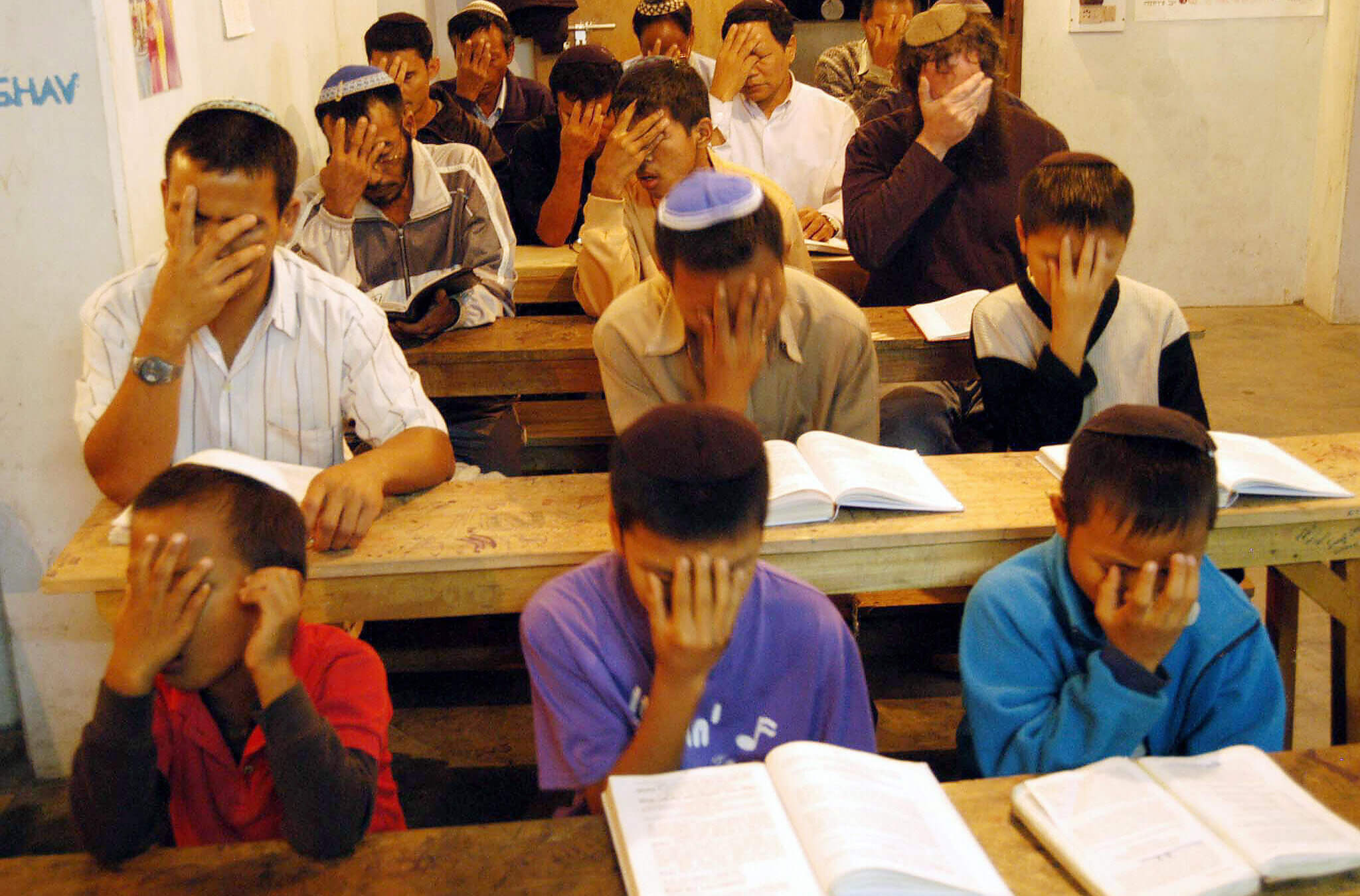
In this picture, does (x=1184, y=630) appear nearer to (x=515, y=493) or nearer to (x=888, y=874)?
(x=888, y=874)

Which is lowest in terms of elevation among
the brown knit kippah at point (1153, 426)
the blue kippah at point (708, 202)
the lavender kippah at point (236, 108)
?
the brown knit kippah at point (1153, 426)

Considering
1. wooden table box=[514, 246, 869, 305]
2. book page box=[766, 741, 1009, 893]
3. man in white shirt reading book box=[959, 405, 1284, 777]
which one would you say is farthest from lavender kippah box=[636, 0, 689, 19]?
book page box=[766, 741, 1009, 893]

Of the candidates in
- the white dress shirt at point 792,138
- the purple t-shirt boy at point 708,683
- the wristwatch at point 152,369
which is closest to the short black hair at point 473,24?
the white dress shirt at point 792,138

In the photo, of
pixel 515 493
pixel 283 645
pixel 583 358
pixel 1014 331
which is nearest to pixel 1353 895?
pixel 283 645

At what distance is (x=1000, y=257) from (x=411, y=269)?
1510 mm

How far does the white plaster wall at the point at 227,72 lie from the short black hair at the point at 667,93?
0.97 meters

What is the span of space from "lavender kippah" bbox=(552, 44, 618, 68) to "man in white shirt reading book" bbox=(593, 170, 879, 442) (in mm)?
1895

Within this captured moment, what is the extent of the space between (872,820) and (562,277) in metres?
2.84

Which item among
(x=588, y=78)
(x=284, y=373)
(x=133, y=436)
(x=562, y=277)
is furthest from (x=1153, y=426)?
(x=588, y=78)

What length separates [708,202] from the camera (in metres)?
2.11

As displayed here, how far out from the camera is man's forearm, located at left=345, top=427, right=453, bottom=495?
199cm

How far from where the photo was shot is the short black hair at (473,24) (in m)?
4.72

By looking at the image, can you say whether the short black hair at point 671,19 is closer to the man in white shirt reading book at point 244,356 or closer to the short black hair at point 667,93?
the short black hair at point 667,93

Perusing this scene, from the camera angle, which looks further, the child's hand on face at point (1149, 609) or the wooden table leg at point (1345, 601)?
the wooden table leg at point (1345, 601)
